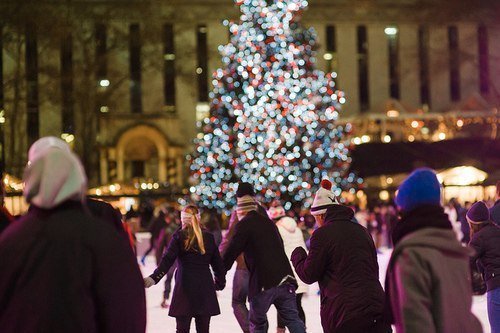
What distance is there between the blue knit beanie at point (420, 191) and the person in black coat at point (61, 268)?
1.47 m

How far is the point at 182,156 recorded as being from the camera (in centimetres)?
4834

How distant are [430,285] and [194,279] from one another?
438cm

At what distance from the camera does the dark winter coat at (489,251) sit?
757 cm

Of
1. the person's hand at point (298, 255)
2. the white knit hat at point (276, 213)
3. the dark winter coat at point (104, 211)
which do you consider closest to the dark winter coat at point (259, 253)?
the person's hand at point (298, 255)

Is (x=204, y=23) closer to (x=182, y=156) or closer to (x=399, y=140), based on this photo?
(x=182, y=156)

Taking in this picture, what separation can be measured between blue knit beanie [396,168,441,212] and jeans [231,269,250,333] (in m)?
5.35

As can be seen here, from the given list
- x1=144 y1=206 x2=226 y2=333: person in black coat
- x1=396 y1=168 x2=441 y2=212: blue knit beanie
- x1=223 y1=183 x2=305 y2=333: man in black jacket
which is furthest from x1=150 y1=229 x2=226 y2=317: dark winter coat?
x1=396 y1=168 x2=441 y2=212: blue knit beanie

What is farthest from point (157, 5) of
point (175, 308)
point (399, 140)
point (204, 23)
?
point (175, 308)

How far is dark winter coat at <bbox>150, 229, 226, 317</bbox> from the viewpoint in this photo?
8203 mm

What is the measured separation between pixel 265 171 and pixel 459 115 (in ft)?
64.2

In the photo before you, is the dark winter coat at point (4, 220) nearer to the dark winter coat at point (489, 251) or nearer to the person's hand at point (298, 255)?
the person's hand at point (298, 255)

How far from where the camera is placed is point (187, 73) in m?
44.2

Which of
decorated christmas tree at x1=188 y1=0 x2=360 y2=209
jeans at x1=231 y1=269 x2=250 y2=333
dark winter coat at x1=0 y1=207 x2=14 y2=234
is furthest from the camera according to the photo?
decorated christmas tree at x1=188 y1=0 x2=360 y2=209

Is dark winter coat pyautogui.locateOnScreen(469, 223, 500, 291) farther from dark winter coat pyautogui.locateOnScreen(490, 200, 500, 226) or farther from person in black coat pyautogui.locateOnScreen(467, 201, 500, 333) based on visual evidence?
dark winter coat pyautogui.locateOnScreen(490, 200, 500, 226)
